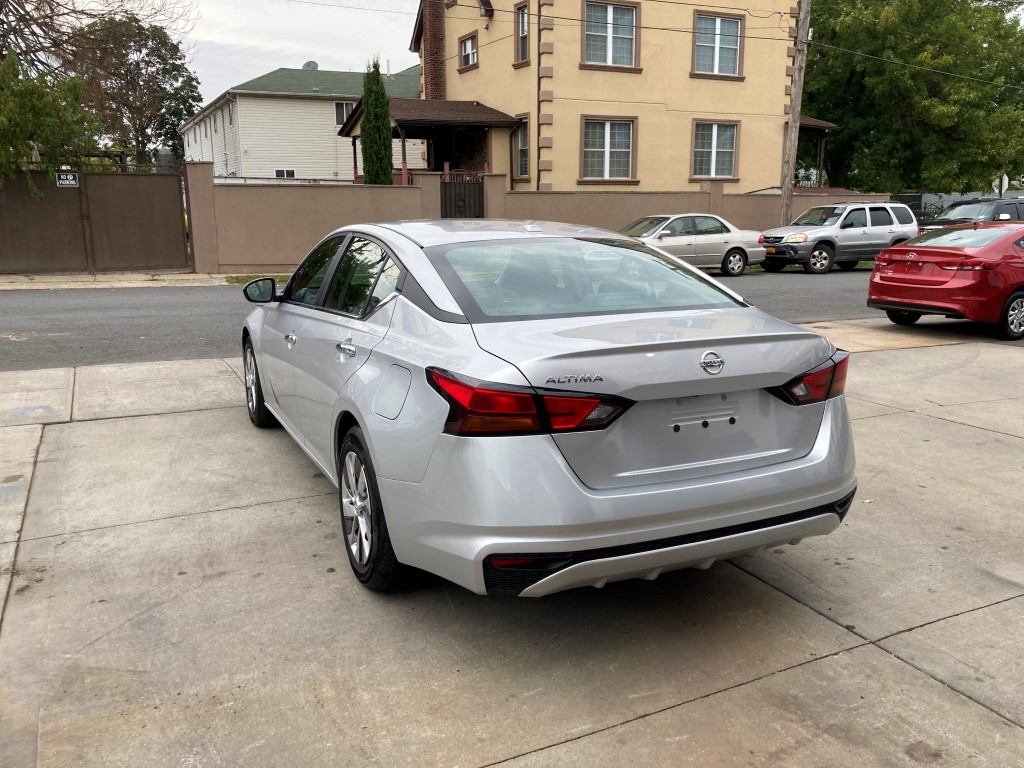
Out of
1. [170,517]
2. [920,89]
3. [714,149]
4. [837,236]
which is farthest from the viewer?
[920,89]

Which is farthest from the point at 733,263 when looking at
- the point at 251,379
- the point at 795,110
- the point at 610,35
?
the point at 251,379

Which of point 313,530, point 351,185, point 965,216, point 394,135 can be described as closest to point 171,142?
point 394,135

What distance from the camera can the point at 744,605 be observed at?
12.4 feet

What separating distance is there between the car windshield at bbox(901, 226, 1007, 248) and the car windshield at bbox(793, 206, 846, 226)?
1045 cm

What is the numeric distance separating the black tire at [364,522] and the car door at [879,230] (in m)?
20.6

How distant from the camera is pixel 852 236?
21.5 meters

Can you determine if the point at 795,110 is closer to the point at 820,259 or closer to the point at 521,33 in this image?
the point at 820,259

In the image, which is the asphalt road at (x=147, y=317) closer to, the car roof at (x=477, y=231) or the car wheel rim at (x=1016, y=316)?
the car wheel rim at (x=1016, y=316)

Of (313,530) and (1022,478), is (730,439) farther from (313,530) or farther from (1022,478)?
(1022,478)

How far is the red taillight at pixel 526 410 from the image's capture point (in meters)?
2.93

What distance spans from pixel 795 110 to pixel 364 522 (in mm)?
22872

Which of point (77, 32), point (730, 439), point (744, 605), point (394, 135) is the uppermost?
point (77, 32)

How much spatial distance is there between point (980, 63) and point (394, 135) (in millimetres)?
24604

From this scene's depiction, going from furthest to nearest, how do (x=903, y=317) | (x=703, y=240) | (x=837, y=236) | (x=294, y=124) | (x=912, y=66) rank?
1. (x=294, y=124)
2. (x=912, y=66)
3. (x=837, y=236)
4. (x=703, y=240)
5. (x=903, y=317)
